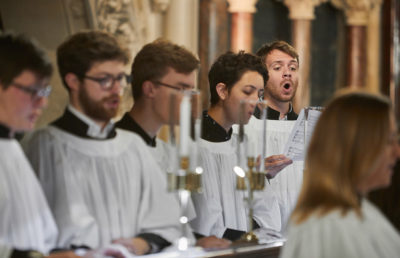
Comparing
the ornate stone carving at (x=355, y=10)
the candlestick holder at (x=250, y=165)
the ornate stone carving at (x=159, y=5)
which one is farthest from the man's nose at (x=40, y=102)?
the ornate stone carving at (x=355, y=10)

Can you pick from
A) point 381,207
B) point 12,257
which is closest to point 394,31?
point 381,207

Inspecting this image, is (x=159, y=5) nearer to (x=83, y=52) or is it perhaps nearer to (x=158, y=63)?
(x=158, y=63)

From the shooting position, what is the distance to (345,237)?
8.54 ft

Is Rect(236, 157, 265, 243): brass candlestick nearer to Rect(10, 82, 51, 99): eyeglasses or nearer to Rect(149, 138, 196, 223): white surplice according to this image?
Rect(149, 138, 196, 223): white surplice

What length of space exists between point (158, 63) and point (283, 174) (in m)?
1.43

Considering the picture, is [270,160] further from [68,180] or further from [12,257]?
[12,257]

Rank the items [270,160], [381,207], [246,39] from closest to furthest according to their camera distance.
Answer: [270,160]
[381,207]
[246,39]

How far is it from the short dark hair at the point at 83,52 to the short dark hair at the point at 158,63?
35cm

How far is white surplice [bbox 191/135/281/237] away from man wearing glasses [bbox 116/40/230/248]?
44 cm

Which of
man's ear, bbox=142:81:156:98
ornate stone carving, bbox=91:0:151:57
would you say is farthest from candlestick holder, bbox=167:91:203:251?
ornate stone carving, bbox=91:0:151:57

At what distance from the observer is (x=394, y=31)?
33.7 ft

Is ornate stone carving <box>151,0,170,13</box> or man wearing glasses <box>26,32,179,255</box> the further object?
ornate stone carving <box>151,0,170,13</box>

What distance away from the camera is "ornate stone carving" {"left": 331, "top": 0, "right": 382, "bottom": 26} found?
10.1m

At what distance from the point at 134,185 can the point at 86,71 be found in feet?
1.94
